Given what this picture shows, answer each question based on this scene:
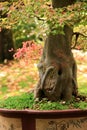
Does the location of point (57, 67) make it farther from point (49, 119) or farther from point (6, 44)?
point (6, 44)

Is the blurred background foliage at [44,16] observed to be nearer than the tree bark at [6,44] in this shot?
Yes

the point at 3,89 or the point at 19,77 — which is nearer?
the point at 3,89

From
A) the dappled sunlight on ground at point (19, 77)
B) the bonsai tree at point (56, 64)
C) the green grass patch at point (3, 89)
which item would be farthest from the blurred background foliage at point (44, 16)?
the green grass patch at point (3, 89)

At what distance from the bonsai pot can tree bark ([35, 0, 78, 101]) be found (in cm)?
38

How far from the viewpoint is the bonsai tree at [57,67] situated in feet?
12.5

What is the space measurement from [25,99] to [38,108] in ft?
1.23

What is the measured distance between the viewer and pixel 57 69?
12.5ft

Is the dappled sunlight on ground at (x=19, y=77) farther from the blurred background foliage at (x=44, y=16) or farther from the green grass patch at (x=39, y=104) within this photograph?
the blurred background foliage at (x=44, y=16)

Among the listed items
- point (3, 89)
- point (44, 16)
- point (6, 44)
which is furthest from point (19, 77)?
point (44, 16)

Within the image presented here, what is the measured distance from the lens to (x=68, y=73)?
384 cm

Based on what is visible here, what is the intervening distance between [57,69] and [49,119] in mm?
536

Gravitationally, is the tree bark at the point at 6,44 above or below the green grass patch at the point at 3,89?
above

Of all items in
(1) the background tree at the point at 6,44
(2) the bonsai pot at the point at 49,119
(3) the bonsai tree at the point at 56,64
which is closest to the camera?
(2) the bonsai pot at the point at 49,119

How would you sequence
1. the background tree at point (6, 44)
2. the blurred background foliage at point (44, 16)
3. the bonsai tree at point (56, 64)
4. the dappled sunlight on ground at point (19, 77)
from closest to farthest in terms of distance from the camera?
the blurred background foliage at point (44, 16) < the bonsai tree at point (56, 64) < the dappled sunlight on ground at point (19, 77) < the background tree at point (6, 44)
